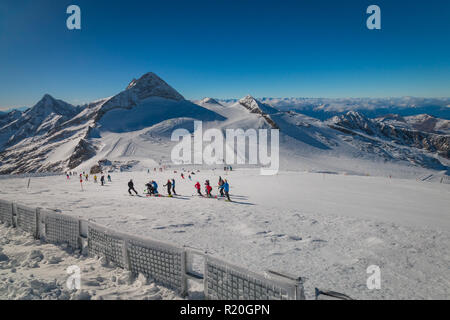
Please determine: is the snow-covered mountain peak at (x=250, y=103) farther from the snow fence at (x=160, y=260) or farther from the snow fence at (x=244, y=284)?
the snow fence at (x=244, y=284)

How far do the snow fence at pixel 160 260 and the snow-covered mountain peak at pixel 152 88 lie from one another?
161887 mm

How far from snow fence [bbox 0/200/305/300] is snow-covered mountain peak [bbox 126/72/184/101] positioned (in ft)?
531

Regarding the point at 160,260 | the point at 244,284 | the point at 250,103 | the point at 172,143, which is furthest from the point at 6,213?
the point at 250,103

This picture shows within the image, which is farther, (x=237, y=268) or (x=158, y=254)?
(x=158, y=254)

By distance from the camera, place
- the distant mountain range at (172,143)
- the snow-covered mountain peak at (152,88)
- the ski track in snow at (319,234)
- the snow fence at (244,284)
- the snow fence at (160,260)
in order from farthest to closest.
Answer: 1. the snow-covered mountain peak at (152,88)
2. the distant mountain range at (172,143)
3. the ski track in snow at (319,234)
4. the snow fence at (160,260)
5. the snow fence at (244,284)

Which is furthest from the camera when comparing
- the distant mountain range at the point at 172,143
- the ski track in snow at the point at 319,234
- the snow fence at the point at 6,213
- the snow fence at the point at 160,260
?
the distant mountain range at the point at 172,143

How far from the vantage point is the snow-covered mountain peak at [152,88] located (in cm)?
16250

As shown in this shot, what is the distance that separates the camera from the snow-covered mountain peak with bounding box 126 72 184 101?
162500mm

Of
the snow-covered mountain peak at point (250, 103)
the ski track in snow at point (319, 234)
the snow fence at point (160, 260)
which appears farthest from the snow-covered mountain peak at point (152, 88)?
the snow fence at point (160, 260)

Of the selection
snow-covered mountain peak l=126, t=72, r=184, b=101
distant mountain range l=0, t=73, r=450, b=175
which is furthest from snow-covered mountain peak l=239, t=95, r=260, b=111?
snow-covered mountain peak l=126, t=72, r=184, b=101
